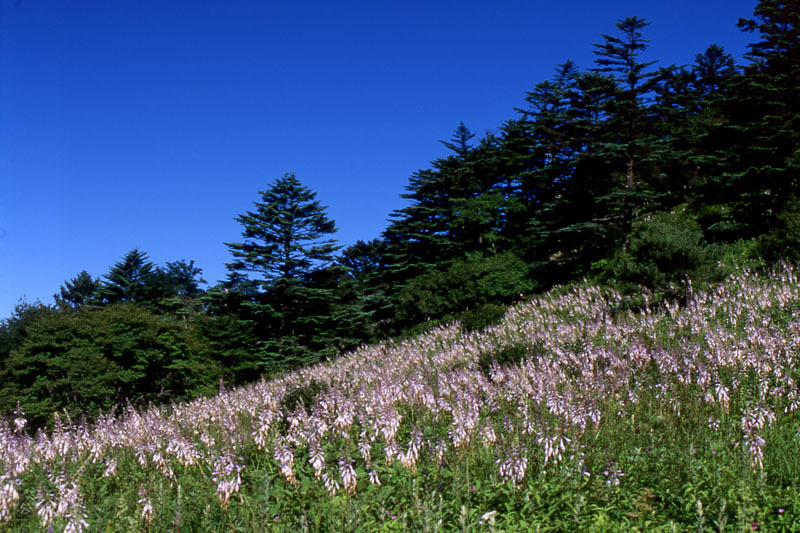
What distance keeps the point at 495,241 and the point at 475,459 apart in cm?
2957

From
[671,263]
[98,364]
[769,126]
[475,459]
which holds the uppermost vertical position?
[769,126]

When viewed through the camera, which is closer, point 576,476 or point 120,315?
point 576,476

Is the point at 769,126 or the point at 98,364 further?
the point at 769,126

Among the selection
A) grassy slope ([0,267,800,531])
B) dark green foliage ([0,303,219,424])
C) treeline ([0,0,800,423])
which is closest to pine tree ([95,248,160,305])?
treeline ([0,0,800,423])

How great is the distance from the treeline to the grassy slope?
25.1 ft

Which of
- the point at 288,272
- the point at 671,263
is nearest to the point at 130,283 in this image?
the point at 288,272

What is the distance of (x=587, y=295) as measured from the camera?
1883 cm

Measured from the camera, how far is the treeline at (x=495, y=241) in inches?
731

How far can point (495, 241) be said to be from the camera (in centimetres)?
3412

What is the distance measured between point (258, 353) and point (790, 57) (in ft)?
112

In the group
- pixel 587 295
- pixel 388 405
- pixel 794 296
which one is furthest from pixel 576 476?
pixel 587 295

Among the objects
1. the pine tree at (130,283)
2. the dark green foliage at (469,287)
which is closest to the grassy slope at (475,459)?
the dark green foliage at (469,287)

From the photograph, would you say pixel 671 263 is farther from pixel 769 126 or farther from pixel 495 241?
pixel 495 241

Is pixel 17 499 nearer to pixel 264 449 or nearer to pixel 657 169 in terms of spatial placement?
pixel 264 449
